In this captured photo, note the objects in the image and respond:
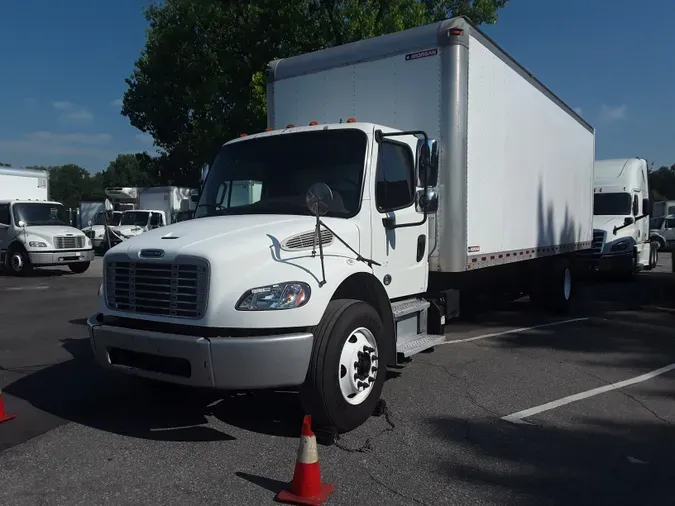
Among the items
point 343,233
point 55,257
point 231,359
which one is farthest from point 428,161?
point 55,257

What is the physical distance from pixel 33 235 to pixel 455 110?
1517 cm

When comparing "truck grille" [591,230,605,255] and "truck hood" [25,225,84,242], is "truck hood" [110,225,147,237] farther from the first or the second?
"truck grille" [591,230,605,255]

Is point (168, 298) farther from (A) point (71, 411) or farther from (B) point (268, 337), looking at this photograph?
(A) point (71, 411)

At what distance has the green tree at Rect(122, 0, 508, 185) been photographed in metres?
21.0

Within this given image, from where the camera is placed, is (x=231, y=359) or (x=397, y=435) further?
(x=397, y=435)

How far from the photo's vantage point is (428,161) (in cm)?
569

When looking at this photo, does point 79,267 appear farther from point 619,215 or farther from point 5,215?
point 619,215

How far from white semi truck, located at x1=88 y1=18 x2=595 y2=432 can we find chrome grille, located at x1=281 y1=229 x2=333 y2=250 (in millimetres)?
18

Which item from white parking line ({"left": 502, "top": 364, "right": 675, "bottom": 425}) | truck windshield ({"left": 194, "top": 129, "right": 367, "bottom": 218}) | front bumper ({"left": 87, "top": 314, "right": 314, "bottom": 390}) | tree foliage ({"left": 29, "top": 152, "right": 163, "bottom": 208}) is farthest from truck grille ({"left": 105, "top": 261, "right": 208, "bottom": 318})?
tree foliage ({"left": 29, "top": 152, "right": 163, "bottom": 208})

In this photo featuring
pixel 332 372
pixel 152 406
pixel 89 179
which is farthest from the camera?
pixel 89 179

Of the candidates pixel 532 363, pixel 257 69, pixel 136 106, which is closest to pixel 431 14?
pixel 257 69

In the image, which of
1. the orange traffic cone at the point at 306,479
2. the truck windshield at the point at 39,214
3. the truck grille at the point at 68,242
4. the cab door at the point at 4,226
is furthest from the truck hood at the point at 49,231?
the orange traffic cone at the point at 306,479

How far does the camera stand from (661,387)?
628 centimetres

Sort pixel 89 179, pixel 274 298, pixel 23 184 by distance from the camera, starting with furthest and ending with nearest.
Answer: pixel 89 179 → pixel 23 184 → pixel 274 298
